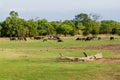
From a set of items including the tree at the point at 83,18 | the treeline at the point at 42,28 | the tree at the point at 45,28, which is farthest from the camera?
the tree at the point at 83,18

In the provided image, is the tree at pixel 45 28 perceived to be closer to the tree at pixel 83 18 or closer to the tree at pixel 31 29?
the tree at pixel 31 29

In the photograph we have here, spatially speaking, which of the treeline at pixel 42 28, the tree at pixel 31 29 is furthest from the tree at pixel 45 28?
the tree at pixel 31 29

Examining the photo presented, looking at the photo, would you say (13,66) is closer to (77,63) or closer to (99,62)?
(77,63)

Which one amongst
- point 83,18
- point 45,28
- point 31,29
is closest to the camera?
point 31,29

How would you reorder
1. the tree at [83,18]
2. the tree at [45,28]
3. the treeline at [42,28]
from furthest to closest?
the tree at [83,18]
the tree at [45,28]
the treeline at [42,28]

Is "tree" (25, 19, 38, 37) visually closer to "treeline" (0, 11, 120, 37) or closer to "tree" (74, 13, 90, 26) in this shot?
"treeline" (0, 11, 120, 37)

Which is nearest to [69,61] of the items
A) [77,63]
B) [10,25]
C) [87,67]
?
[77,63]

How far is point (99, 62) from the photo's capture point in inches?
1030

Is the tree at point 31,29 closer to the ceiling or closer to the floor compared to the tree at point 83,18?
closer to the floor

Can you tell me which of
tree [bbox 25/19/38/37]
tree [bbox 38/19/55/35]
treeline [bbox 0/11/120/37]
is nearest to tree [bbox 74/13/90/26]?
treeline [bbox 0/11/120/37]

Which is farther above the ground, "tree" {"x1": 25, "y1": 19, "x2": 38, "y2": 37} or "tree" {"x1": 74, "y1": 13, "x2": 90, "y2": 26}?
"tree" {"x1": 74, "y1": 13, "x2": 90, "y2": 26}

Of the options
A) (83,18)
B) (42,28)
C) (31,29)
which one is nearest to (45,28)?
(42,28)

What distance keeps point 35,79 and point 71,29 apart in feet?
260

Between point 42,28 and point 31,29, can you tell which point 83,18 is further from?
point 31,29
